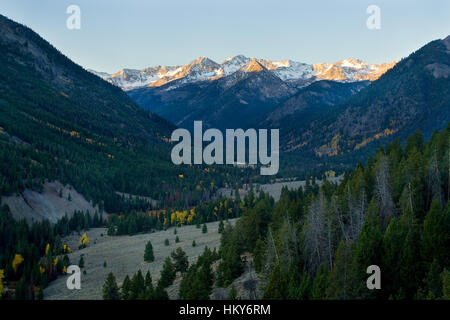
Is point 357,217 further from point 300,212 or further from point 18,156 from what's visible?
point 18,156

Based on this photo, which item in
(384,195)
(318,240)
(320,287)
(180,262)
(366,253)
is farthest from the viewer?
(180,262)

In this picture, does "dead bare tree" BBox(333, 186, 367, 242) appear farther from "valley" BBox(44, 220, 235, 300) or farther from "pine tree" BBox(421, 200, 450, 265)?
"valley" BBox(44, 220, 235, 300)

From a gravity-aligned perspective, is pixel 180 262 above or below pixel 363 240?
below

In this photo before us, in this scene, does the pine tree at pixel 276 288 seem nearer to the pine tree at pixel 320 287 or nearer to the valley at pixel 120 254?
the pine tree at pixel 320 287

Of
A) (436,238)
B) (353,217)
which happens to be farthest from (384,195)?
(436,238)

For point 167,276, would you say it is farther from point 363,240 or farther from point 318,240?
point 363,240

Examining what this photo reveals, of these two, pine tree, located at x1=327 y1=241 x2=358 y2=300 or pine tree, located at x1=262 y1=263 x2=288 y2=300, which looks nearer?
pine tree, located at x1=327 y1=241 x2=358 y2=300

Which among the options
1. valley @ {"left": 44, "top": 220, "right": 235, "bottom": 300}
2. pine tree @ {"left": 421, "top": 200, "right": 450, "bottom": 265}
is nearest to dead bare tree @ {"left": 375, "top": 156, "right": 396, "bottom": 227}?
pine tree @ {"left": 421, "top": 200, "right": 450, "bottom": 265}

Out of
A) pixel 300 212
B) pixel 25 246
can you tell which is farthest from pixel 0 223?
pixel 300 212

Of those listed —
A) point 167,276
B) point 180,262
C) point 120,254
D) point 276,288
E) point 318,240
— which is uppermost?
point 318,240

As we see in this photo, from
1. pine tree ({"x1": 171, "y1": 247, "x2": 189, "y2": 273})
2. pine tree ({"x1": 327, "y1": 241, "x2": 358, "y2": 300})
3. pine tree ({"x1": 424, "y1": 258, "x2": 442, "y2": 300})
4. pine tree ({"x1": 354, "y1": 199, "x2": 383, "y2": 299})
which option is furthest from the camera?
pine tree ({"x1": 171, "y1": 247, "x2": 189, "y2": 273})

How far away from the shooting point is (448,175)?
60500mm

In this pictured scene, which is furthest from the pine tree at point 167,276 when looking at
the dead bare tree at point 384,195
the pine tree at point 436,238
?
the pine tree at point 436,238
